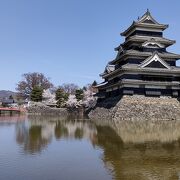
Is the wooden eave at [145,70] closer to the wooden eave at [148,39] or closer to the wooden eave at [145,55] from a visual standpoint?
the wooden eave at [145,55]

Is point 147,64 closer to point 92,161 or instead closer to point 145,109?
point 145,109

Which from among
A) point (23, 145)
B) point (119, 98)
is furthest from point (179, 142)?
point (119, 98)

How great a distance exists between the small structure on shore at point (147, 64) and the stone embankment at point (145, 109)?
1142 mm

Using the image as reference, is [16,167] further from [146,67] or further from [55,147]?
[146,67]

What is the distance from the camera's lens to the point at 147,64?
40.1 metres

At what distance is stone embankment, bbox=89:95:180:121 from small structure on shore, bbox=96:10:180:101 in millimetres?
1142

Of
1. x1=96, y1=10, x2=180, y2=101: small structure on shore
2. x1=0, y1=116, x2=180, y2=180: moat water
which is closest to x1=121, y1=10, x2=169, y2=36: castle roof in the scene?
x1=96, y1=10, x2=180, y2=101: small structure on shore

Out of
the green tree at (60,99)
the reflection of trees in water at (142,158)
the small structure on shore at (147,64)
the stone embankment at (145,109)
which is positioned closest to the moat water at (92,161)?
the reflection of trees in water at (142,158)

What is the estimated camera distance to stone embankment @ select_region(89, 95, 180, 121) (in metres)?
37.0

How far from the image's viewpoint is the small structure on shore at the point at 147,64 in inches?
1569

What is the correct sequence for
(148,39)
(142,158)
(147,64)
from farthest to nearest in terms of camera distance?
(148,39), (147,64), (142,158)

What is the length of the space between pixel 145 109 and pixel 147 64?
241 inches

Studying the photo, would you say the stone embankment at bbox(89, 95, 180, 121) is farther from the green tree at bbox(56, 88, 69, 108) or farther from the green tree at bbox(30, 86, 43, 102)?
the green tree at bbox(30, 86, 43, 102)

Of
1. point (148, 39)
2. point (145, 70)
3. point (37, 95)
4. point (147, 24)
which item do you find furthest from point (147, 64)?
point (37, 95)
